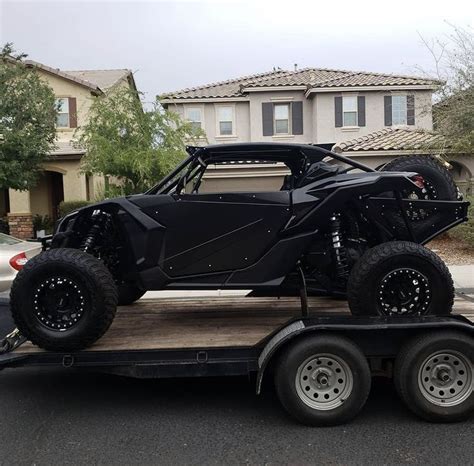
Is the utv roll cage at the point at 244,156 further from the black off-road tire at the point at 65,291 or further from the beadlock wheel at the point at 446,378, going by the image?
the beadlock wheel at the point at 446,378

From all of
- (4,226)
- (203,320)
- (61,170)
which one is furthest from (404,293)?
(4,226)

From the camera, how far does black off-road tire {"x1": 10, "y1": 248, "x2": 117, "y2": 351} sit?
419cm

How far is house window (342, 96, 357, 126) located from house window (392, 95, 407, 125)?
1.78 m

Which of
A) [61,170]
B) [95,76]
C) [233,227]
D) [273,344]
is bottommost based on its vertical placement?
[273,344]

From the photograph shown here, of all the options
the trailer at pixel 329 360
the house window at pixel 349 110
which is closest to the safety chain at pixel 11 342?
the trailer at pixel 329 360

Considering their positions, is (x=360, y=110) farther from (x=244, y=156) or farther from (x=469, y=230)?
(x=244, y=156)

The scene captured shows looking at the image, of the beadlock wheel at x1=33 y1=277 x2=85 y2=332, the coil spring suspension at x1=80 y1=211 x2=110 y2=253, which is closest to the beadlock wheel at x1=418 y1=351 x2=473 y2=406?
the beadlock wheel at x1=33 y1=277 x2=85 y2=332

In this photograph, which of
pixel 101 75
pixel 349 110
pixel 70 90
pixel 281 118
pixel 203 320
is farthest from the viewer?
pixel 101 75

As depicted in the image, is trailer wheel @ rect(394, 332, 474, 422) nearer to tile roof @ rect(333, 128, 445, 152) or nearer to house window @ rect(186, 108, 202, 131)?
tile roof @ rect(333, 128, 445, 152)

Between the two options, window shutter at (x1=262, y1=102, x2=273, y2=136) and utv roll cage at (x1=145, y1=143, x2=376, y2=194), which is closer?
utv roll cage at (x1=145, y1=143, x2=376, y2=194)

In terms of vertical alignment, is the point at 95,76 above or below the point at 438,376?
above

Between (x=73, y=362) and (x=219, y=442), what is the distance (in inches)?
49.4

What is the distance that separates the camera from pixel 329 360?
3.95m

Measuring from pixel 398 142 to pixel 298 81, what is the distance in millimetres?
8173
